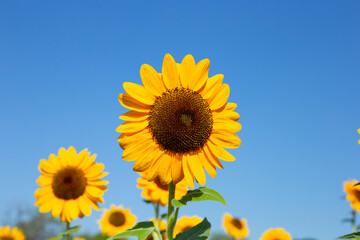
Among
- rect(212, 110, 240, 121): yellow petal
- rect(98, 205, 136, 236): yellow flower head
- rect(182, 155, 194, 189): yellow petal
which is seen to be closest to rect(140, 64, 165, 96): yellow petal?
rect(212, 110, 240, 121): yellow petal

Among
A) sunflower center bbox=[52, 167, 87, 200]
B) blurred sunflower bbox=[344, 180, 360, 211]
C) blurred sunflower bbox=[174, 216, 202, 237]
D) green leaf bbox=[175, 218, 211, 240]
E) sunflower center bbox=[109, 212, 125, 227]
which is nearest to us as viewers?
green leaf bbox=[175, 218, 211, 240]

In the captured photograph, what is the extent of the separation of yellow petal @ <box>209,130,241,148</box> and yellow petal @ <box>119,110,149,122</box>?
0.73 metres

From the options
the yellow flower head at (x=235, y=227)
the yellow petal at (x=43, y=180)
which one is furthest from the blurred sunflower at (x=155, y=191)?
the yellow flower head at (x=235, y=227)

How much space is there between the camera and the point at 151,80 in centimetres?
400

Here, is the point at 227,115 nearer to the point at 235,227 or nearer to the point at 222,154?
the point at 222,154

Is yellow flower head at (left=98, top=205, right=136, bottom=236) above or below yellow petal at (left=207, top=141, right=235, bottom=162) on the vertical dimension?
above

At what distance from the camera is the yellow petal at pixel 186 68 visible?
13.1 ft

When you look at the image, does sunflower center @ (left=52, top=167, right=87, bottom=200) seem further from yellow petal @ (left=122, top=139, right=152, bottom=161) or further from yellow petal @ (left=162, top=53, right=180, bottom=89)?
yellow petal @ (left=162, top=53, right=180, bottom=89)

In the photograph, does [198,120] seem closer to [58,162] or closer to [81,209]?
[81,209]

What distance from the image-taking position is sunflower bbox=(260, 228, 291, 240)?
839 centimetres

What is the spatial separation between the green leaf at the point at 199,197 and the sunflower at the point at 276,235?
5177 mm

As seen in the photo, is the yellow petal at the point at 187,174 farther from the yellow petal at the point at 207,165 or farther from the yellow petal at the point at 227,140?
the yellow petal at the point at 227,140

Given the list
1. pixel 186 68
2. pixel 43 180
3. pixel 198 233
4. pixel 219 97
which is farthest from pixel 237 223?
pixel 186 68

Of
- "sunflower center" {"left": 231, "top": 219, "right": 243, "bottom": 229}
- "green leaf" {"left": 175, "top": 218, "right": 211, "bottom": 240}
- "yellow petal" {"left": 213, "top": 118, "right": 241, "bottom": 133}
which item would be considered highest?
"sunflower center" {"left": 231, "top": 219, "right": 243, "bottom": 229}
